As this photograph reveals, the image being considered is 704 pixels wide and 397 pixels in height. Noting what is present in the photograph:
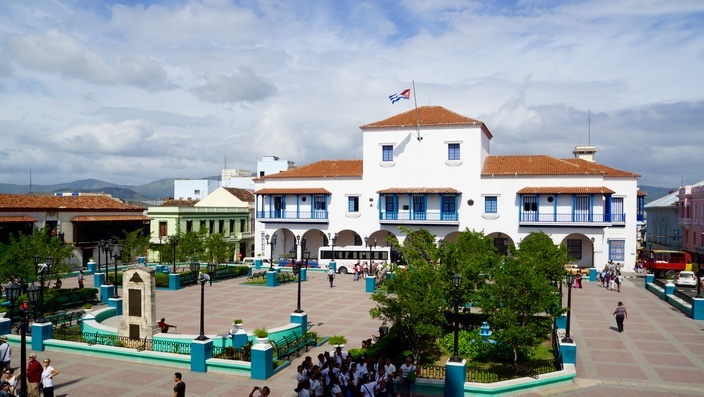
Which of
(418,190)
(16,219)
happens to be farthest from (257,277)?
(16,219)

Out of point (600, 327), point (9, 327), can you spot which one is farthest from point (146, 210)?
point (600, 327)

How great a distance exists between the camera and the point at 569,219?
40.3m

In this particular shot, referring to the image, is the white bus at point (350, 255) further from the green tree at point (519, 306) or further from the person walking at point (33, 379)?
the person walking at point (33, 379)

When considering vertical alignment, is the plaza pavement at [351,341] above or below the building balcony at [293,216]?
below

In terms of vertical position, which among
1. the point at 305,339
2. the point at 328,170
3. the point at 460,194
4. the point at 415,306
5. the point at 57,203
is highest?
the point at 328,170

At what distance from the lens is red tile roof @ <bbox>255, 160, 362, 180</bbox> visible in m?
46.0

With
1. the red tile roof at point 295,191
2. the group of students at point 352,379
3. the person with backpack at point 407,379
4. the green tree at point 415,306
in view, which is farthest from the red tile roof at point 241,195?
the person with backpack at point 407,379

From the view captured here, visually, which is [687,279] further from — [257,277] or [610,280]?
[257,277]

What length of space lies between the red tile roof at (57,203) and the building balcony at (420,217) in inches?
931

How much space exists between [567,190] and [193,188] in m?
65.2

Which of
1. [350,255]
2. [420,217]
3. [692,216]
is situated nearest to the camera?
[350,255]

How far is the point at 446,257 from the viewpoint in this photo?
19.8m

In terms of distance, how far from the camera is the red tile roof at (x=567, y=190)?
129ft

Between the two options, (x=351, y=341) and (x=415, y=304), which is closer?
(x=415, y=304)
